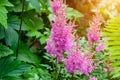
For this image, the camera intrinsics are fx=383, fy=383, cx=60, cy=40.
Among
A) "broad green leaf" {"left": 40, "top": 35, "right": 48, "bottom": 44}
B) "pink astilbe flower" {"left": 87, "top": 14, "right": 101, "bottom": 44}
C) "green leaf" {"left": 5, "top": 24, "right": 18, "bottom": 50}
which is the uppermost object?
"pink astilbe flower" {"left": 87, "top": 14, "right": 101, "bottom": 44}

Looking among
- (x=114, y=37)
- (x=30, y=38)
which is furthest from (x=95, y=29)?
(x=30, y=38)

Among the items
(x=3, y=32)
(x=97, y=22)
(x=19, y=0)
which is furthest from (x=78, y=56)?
(x=19, y=0)

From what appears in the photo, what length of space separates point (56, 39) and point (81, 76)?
71 centimetres

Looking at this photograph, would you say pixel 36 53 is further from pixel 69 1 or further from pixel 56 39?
pixel 56 39

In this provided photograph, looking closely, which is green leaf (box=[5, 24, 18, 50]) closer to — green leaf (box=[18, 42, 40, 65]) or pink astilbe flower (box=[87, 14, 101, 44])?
green leaf (box=[18, 42, 40, 65])

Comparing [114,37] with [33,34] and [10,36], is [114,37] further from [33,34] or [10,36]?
[33,34]

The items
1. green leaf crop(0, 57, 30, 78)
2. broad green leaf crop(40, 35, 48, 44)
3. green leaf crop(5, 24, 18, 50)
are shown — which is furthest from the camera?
broad green leaf crop(40, 35, 48, 44)

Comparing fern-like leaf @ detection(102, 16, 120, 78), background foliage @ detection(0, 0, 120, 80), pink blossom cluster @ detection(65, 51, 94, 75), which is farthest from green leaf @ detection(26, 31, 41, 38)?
fern-like leaf @ detection(102, 16, 120, 78)

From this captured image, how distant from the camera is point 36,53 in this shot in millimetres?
4109

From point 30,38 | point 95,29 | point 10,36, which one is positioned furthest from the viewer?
point 30,38

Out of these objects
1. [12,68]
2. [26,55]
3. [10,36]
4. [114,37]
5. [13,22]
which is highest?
[114,37]

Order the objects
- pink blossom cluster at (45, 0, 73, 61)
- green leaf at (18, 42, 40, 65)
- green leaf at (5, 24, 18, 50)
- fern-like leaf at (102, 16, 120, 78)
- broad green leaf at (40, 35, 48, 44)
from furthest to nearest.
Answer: broad green leaf at (40, 35, 48, 44) → green leaf at (18, 42, 40, 65) → green leaf at (5, 24, 18, 50) → pink blossom cluster at (45, 0, 73, 61) → fern-like leaf at (102, 16, 120, 78)

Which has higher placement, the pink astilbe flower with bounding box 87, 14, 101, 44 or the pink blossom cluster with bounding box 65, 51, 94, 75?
the pink astilbe flower with bounding box 87, 14, 101, 44

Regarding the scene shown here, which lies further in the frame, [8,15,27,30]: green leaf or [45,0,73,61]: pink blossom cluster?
[8,15,27,30]: green leaf
